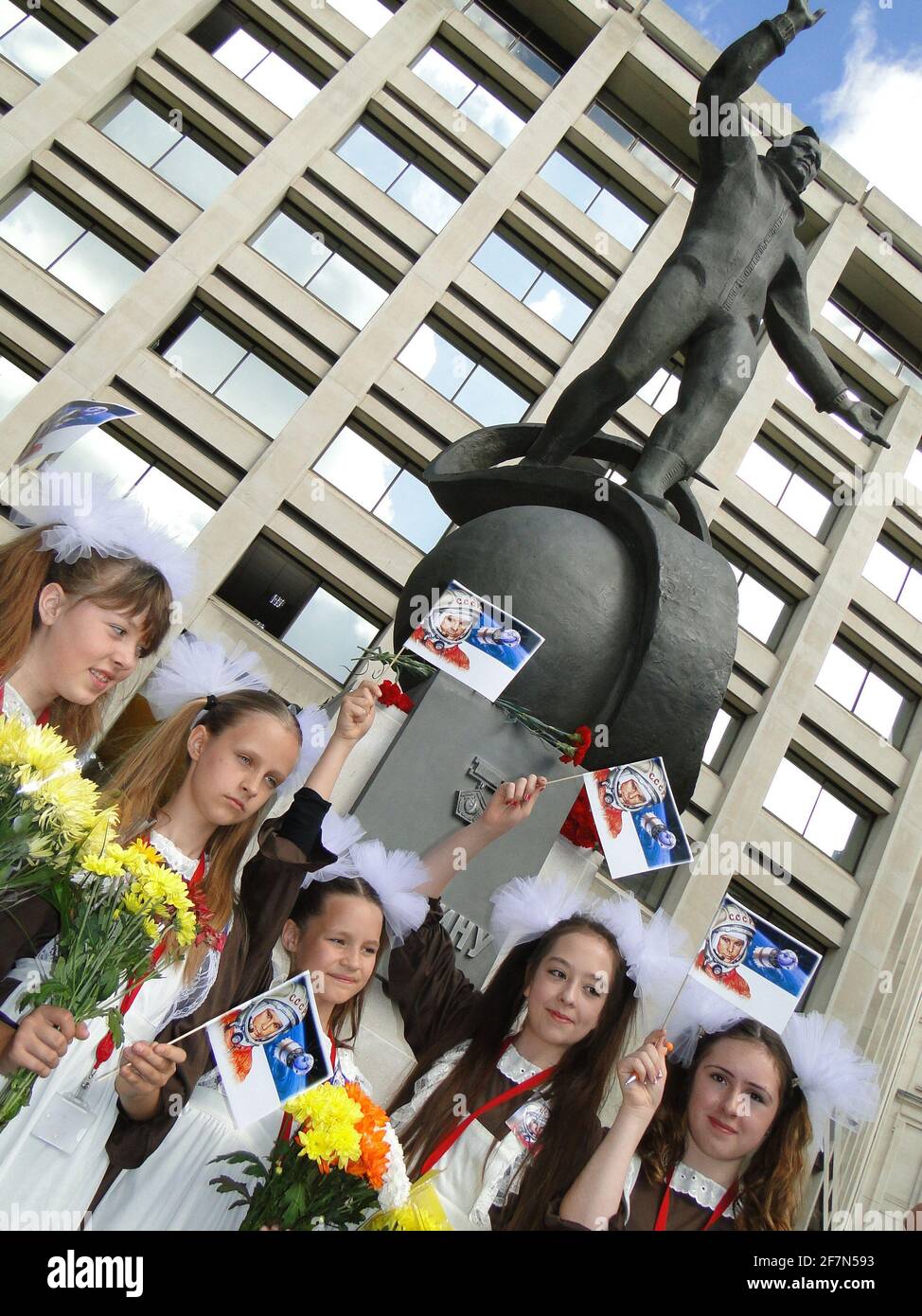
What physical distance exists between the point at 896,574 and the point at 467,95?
14682 mm

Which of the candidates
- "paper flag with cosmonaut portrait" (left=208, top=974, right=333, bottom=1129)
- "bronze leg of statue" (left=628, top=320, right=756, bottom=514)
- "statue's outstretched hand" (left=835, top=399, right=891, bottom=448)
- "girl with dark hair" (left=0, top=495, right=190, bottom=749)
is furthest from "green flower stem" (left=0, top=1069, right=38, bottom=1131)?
"statue's outstretched hand" (left=835, top=399, right=891, bottom=448)

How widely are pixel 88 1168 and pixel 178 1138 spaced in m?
0.23

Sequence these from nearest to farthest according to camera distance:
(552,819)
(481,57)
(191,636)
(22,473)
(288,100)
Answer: (191,636) < (22,473) < (552,819) < (288,100) < (481,57)

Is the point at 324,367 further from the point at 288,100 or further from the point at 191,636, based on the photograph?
the point at 191,636

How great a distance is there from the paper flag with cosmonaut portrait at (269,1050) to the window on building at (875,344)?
89.0ft

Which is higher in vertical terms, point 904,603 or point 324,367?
point 904,603

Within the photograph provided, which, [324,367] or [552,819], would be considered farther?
[324,367]

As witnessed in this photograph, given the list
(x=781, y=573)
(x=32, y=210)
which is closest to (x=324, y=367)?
(x=32, y=210)

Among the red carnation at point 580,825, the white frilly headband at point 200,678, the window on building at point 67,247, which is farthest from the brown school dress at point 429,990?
the window on building at point 67,247

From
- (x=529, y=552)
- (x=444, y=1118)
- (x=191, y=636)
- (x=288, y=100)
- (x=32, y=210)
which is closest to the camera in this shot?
(x=444, y=1118)

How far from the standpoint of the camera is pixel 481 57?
23.4 metres

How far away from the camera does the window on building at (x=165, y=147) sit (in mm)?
20703

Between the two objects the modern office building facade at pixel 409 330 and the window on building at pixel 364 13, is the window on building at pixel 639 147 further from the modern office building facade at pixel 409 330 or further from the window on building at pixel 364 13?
the window on building at pixel 364 13

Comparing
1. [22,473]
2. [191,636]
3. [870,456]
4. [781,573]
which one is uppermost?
[870,456]
